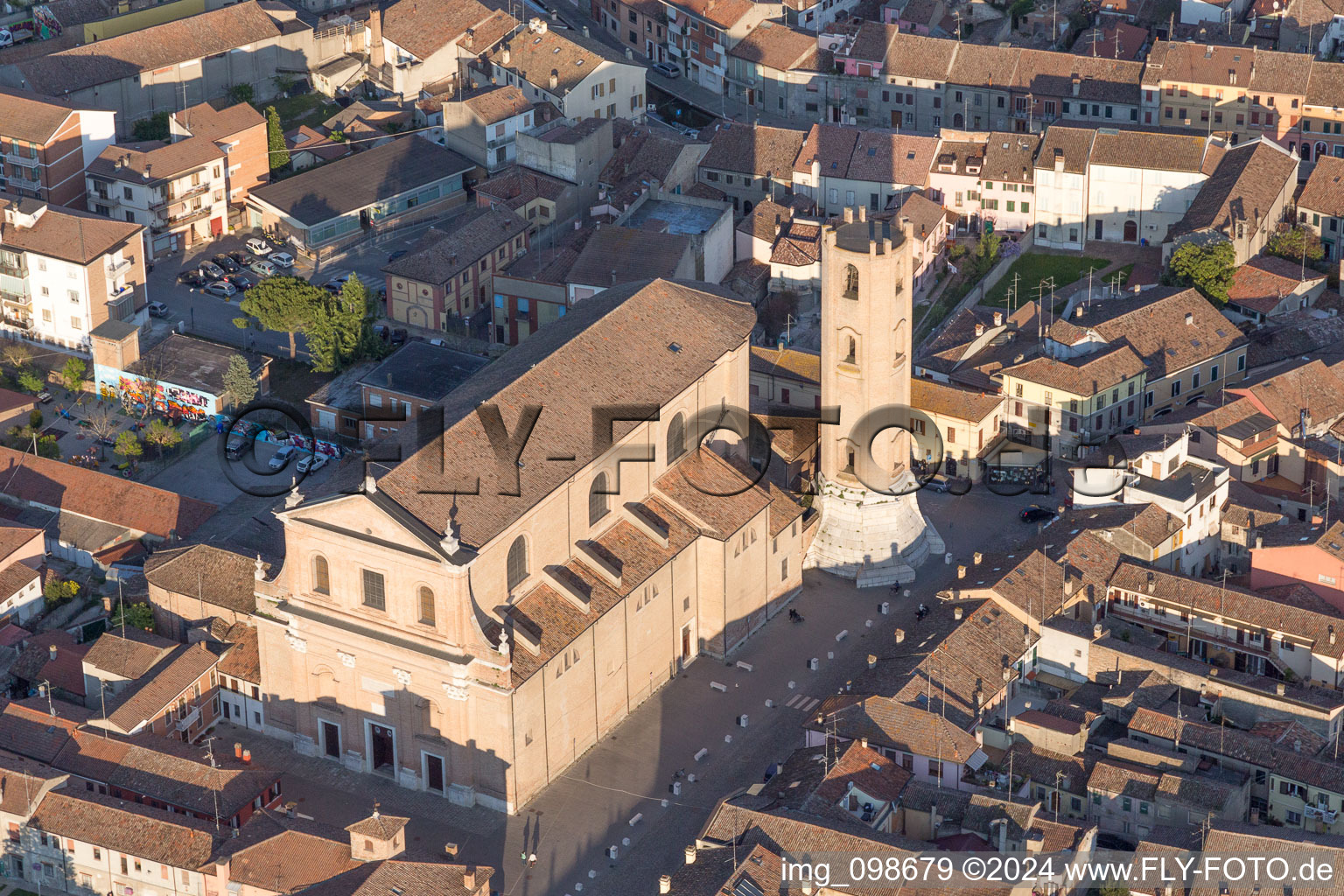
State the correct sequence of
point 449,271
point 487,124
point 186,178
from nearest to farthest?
point 449,271 → point 186,178 → point 487,124

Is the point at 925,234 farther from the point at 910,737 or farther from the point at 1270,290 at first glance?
the point at 910,737

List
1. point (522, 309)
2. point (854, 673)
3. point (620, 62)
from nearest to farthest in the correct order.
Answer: point (854, 673), point (522, 309), point (620, 62)

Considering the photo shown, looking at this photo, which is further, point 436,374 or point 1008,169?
point 1008,169

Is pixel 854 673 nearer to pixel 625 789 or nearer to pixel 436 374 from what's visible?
pixel 625 789

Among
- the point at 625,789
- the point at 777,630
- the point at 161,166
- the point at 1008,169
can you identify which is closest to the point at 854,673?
the point at 777,630

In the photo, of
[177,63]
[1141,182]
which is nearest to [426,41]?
[177,63]

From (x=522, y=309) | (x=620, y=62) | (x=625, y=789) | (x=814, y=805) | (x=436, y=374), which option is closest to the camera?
(x=814, y=805)
